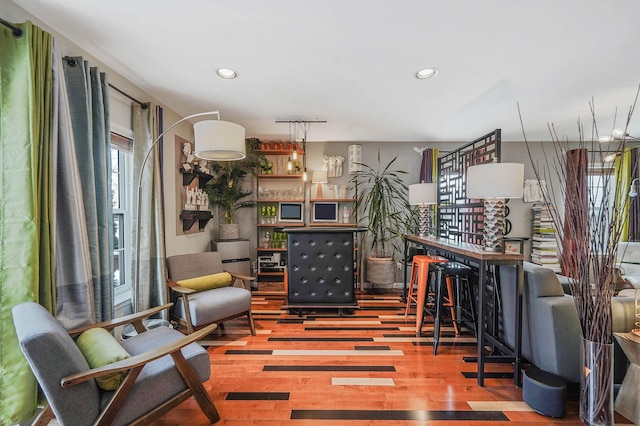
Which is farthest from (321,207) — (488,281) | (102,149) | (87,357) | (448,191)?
(87,357)

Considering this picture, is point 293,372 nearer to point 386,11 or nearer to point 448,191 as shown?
point 386,11

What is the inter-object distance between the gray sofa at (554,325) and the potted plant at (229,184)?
3.42 m

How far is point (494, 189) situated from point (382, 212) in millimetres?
2037

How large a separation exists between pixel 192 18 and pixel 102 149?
1.14 m

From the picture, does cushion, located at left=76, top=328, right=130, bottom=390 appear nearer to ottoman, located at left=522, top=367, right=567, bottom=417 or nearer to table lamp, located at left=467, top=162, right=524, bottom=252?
ottoman, located at left=522, top=367, right=567, bottom=417

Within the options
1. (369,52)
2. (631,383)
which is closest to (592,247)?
(631,383)

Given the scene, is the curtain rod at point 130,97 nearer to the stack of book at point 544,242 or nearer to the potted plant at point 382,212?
the potted plant at point 382,212

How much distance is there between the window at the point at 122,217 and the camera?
2609mm

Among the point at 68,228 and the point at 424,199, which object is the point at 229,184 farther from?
the point at 424,199

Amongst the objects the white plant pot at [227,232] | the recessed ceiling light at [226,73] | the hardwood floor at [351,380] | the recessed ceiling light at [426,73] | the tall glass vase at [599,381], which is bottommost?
the hardwood floor at [351,380]

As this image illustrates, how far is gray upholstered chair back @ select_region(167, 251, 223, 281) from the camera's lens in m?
2.89

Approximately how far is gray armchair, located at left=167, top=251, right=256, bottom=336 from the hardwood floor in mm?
278

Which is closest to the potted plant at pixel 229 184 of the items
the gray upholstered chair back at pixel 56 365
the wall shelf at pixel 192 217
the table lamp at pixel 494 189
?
the wall shelf at pixel 192 217

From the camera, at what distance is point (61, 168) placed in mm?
1714
